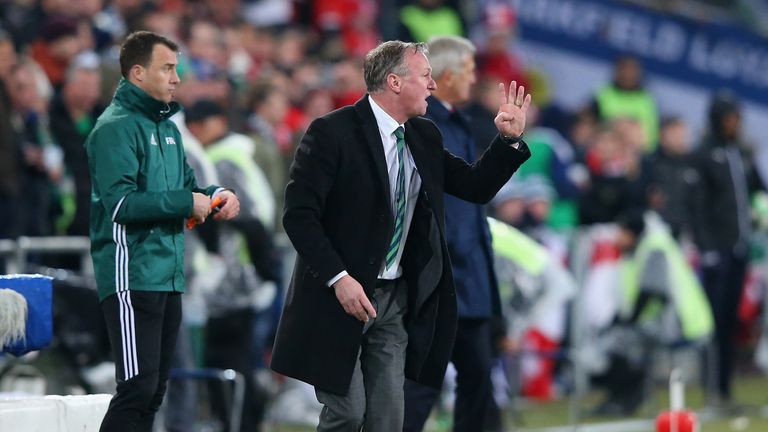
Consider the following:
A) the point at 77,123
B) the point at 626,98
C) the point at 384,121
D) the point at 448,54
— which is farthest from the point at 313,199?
the point at 626,98

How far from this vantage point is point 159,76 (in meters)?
6.92

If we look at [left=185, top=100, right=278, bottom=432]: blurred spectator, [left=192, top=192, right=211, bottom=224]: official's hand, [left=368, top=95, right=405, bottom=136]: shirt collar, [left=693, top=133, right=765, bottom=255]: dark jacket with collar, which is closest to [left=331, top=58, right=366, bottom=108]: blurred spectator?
[left=693, top=133, right=765, bottom=255]: dark jacket with collar

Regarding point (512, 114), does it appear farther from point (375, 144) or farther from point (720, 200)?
point (720, 200)

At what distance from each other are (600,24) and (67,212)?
810 centimetres

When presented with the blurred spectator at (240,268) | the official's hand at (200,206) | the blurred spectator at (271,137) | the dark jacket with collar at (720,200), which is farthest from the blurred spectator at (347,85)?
the official's hand at (200,206)

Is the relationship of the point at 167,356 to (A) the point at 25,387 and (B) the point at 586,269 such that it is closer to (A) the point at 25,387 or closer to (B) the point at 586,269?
(A) the point at 25,387

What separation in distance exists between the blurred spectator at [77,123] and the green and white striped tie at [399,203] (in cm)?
393

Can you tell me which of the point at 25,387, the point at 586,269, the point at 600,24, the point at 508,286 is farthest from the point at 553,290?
the point at 600,24

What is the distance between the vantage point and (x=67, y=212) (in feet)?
34.4

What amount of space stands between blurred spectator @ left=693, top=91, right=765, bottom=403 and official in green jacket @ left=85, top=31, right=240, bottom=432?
265 inches

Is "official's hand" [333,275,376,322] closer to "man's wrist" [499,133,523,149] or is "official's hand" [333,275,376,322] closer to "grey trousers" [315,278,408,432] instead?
"grey trousers" [315,278,408,432]

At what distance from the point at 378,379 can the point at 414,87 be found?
3.93 feet

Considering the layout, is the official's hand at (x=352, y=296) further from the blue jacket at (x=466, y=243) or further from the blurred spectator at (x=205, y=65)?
the blurred spectator at (x=205, y=65)

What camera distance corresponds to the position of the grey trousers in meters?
6.43
